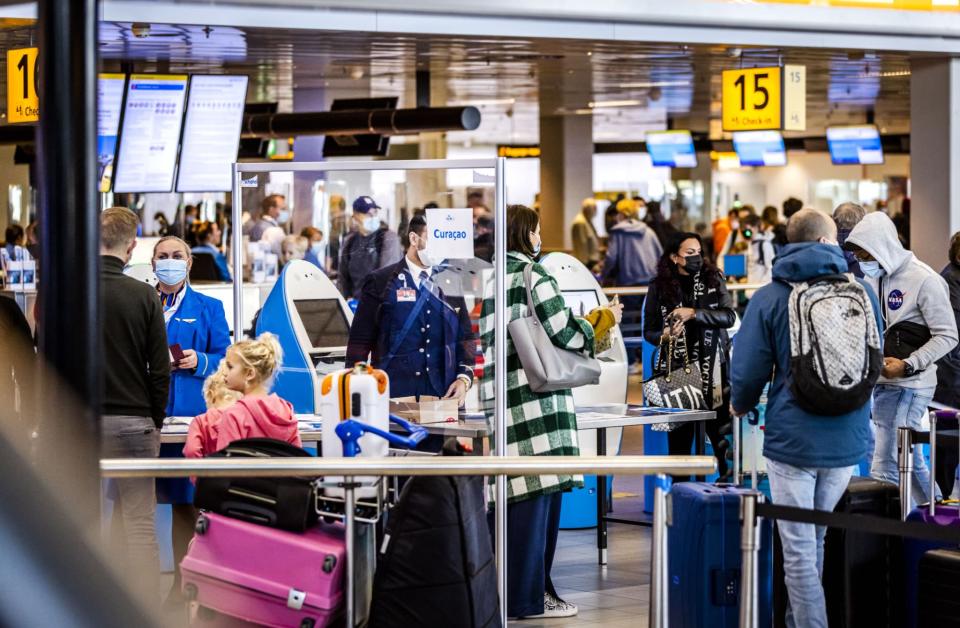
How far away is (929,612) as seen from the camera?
4633mm

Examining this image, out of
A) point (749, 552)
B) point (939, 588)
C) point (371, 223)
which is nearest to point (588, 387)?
point (371, 223)

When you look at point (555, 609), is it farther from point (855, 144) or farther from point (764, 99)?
point (855, 144)

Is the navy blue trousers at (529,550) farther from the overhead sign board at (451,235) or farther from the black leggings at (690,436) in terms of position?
the black leggings at (690,436)

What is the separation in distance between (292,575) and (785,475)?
72.2 inches

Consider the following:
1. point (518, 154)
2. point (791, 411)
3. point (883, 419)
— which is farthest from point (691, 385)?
point (518, 154)

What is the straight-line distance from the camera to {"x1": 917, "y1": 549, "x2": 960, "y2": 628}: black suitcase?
14.9ft

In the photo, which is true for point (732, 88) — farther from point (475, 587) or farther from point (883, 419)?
point (475, 587)

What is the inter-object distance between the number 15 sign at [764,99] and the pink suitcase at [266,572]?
9.43 meters

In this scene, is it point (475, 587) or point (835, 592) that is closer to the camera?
point (475, 587)

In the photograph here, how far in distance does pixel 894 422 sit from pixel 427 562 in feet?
10.8

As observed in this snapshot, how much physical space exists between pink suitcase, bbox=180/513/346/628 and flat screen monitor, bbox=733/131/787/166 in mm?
21763

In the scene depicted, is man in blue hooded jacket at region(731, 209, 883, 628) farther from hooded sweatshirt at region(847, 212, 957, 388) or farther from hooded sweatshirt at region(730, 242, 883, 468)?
hooded sweatshirt at region(847, 212, 957, 388)

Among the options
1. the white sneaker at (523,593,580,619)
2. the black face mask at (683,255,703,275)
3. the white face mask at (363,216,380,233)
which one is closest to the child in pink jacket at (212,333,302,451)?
the white face mask at (363,216,380,233)

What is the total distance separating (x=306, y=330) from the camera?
6.46m
